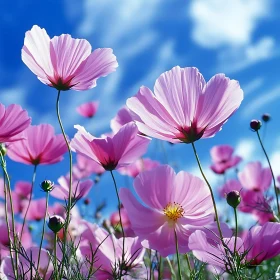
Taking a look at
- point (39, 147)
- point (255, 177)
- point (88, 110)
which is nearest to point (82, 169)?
point (88, 110)

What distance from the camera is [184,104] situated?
95 cm

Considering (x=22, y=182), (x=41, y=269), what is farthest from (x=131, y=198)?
(x=22, y=182)

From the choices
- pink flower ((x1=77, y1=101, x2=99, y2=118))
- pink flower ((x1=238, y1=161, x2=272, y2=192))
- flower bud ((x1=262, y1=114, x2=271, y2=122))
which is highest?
pink flower ((x1=77, y1=101, x2=99, y2=118))

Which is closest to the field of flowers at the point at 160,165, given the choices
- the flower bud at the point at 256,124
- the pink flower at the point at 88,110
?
the flower bud at the point at 256,124

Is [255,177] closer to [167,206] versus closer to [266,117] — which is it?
[266,117]

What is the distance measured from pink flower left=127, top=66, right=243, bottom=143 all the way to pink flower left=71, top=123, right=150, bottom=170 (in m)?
0.08

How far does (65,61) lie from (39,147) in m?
0.26

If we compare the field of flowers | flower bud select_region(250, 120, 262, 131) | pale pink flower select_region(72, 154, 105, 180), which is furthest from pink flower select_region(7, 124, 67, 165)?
pale pink flower select_region(72, 154, 105, 180)

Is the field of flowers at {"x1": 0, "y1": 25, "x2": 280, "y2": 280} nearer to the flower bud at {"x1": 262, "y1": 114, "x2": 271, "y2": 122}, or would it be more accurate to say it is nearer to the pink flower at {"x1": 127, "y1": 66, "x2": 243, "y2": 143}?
the pink flower at {"x1": 127, "y1": 66, "x2": 243, "y2": 143}

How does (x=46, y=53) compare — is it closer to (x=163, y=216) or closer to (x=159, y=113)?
(x=159, y=113)

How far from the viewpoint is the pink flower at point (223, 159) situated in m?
2.47

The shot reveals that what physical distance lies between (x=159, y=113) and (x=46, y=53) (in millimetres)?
266

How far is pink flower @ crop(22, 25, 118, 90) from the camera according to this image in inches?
40.6

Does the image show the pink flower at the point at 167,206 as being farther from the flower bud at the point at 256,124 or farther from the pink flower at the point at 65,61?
the flower bud at the point at 256,124
